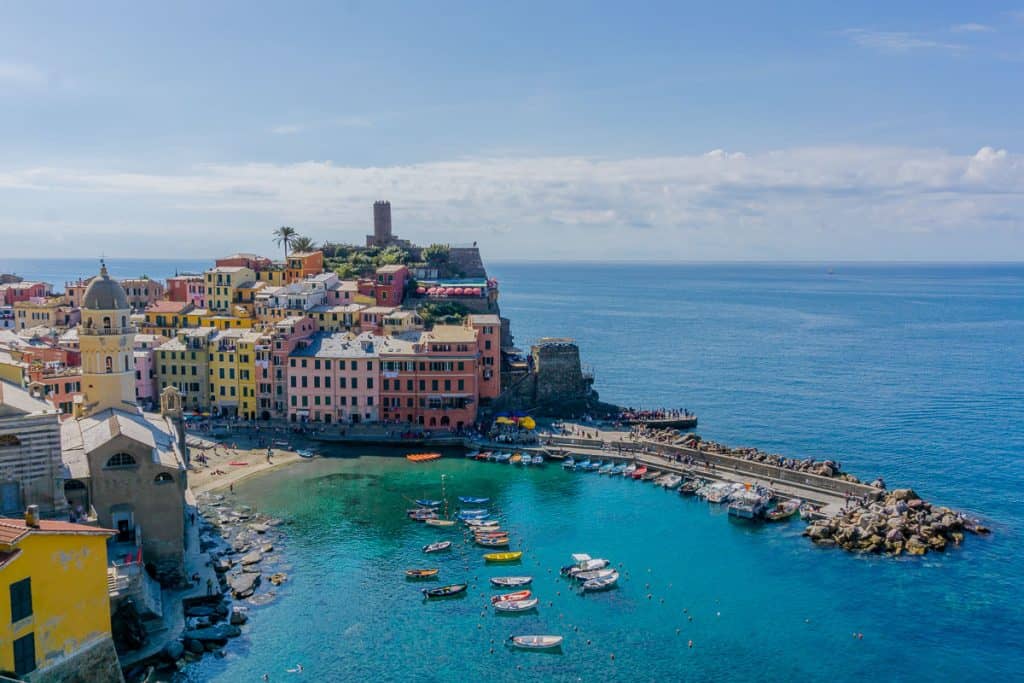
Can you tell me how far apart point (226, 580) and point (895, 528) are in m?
46.3

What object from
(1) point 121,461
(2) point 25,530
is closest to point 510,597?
(1) point 121,461

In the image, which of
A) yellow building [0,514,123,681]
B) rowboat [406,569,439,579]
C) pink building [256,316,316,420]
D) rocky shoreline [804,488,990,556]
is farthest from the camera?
pink building [256,316,316,420]

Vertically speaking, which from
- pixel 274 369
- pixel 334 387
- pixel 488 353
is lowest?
pixel 334 387

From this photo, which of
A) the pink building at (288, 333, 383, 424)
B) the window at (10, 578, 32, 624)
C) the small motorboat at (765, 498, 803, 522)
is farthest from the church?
the small motorboat at (765, 498, 803, 522)

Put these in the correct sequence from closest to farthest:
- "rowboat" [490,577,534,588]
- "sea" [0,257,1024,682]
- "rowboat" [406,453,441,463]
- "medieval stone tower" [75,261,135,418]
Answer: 1. "sea" [0,257,1024,682]
2. "rowboat" [490,577,534,588]
3. "medieval stone tower" [75,261,135,418]
4. "rowboat" [406,453,441,463]

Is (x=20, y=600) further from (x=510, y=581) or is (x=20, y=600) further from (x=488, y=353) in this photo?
(x=488, y=353)

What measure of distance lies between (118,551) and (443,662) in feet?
63.2

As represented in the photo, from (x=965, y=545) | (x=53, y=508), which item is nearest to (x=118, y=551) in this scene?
(x=53, y=508)

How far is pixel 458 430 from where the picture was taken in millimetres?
89250

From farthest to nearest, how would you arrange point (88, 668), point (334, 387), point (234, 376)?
point (234, 376)
point (334, 387)
point (88, 668)

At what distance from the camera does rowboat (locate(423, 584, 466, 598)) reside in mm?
52938

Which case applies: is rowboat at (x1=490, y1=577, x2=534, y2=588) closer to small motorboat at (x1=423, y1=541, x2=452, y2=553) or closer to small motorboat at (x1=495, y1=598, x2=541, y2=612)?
small motorboat at (x1=495, y1=598, x2=541, y2=612)

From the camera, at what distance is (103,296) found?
59938 millimetres

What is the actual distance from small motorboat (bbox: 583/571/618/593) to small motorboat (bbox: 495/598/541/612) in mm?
4047
